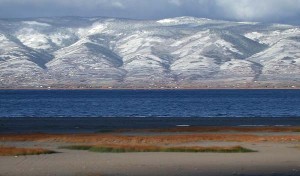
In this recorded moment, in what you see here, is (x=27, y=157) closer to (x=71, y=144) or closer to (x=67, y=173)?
(x=67, y=173)

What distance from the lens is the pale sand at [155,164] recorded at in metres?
39.3

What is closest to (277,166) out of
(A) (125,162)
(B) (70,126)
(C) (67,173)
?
(A) (125,162)

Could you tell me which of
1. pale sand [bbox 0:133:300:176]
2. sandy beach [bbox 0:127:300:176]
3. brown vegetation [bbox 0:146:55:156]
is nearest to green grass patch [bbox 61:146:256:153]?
sandy beach [bbox 0:127:300:176]

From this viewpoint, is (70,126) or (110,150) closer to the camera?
(110,150)

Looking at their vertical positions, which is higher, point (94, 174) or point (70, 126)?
point (94, 174)

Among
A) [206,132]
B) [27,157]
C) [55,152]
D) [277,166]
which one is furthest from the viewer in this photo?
[206,132]

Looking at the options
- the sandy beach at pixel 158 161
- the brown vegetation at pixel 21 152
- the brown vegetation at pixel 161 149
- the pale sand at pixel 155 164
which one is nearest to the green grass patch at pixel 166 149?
the brown vegetation at pixel 161 149

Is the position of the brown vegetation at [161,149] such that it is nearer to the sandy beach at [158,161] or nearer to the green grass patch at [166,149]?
the green grass patch at [166,149]

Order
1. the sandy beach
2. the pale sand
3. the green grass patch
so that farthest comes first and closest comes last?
1. the green grass patch
2. the sandy beach
3. the pale sand

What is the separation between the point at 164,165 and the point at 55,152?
9944 mm

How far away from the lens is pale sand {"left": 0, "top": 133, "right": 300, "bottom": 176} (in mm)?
39281

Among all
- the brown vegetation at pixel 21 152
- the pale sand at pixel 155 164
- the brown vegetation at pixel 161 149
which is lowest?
the brown vegetation at pixel 161 149

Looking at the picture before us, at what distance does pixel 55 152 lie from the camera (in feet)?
164

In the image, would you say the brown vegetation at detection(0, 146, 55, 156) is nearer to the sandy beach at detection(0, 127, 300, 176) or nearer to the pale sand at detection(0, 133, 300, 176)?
the sandy beach at detection(0, 127, 300, 176)
